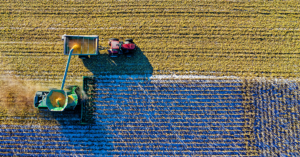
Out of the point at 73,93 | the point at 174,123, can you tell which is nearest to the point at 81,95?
the point at 73,93

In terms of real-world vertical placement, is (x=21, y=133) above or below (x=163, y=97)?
below

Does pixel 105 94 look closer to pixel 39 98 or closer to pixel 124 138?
pixel 124 138

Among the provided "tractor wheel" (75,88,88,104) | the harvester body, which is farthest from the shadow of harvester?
→ the harvester body

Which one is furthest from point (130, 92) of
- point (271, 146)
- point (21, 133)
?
point (271, 146)

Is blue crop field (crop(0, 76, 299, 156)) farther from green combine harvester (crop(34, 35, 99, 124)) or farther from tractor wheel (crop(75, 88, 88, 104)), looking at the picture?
green combine harvester (crop(34, 35, 99, 124))

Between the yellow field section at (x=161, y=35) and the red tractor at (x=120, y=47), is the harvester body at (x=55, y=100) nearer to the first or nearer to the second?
the yellow field section at (x=161, y=35)

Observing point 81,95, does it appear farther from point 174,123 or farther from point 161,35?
point 161,35
